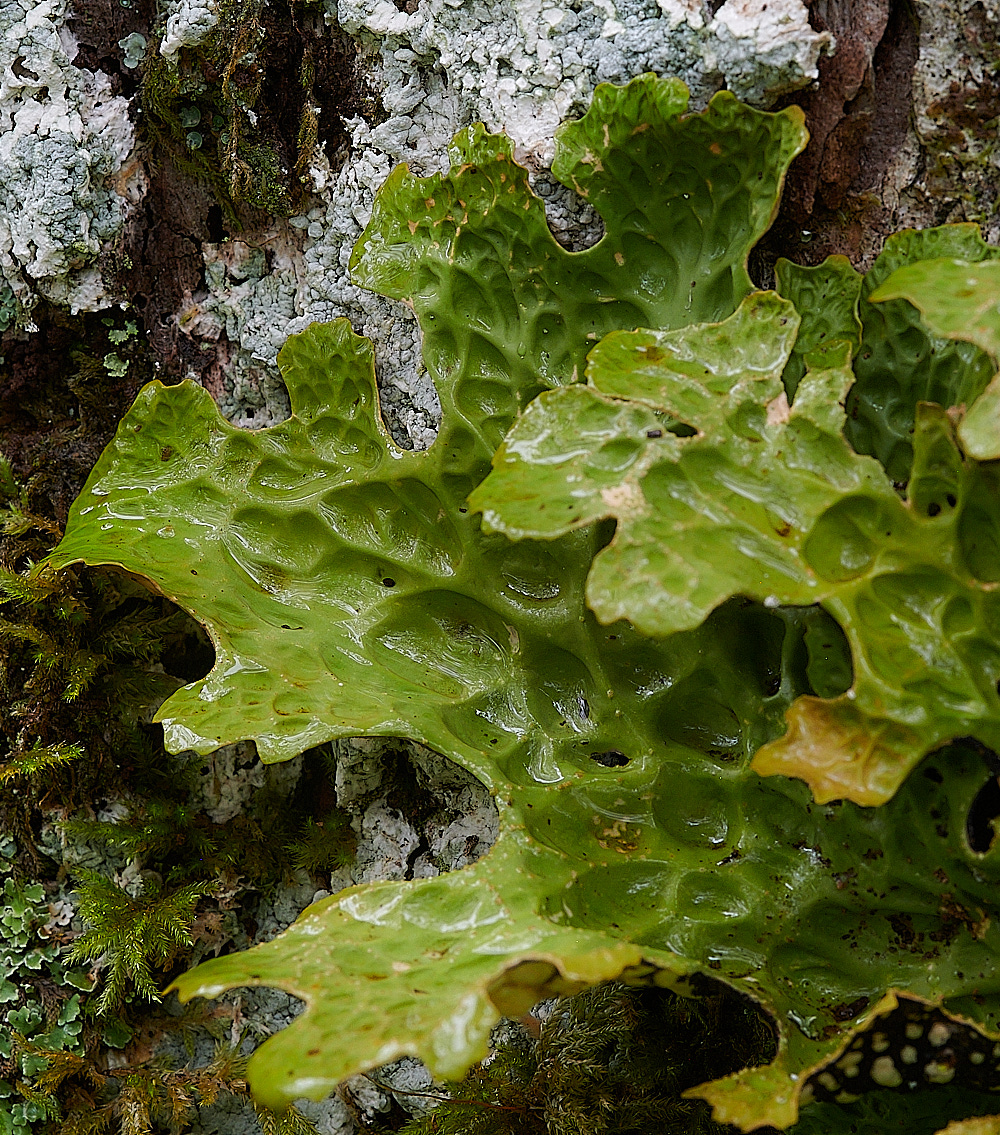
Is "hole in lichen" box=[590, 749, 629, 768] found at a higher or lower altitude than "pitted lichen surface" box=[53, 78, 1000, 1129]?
lower

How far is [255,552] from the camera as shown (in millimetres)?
1873

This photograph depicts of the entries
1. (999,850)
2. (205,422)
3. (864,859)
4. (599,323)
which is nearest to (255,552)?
(205,422)

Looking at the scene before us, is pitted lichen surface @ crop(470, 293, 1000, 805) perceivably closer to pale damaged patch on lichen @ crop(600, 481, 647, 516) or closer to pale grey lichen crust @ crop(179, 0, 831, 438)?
pale damaged patch on lichen @ crop(600, 481, 647, 516)

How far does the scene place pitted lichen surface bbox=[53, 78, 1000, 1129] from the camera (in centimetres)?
130

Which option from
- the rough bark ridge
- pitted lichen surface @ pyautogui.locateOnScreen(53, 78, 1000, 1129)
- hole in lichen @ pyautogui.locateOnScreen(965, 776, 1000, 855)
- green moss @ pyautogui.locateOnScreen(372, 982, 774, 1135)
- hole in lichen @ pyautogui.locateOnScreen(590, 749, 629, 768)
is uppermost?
the rough bark ridge

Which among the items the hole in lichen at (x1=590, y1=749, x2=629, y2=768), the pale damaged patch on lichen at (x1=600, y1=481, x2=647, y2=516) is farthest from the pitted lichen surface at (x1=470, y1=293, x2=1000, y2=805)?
the hole in lichen at (x1=590, y1=749, x2=629, y2=768)

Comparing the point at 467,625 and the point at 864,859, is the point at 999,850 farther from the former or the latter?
the point at 467,625

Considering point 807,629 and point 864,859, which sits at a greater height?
point 807,629

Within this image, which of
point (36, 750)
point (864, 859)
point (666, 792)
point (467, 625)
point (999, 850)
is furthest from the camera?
point (36, 750)

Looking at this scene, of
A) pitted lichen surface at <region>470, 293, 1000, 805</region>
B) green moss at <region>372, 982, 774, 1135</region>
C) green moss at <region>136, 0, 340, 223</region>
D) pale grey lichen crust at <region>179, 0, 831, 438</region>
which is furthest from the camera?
green moss at <region>136, 0, 340, 223</region>

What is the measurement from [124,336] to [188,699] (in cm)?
86

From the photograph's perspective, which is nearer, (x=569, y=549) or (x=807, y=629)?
(x=807, y=629)

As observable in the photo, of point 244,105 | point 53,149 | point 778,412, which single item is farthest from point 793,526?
point 53,149

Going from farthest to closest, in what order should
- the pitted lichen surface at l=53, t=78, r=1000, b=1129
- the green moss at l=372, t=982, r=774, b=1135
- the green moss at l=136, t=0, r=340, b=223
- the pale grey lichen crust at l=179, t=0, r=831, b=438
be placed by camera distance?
the green moss at l=136, t=0, r=340, b=223
the green moss at l=372, t=982, r=774, b=1135
the pale grey lichen crust at l=179, t=0, r=831, b=438
the pitted lichen surface at l=53, t=78, r=1000, b=1129
